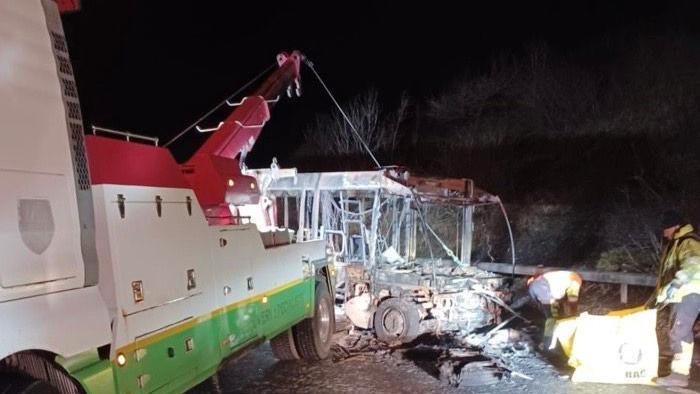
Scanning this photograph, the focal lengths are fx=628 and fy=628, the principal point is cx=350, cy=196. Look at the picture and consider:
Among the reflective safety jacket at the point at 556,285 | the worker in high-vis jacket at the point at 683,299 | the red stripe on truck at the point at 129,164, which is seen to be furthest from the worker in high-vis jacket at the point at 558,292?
the red stripe on truck at the point at 129,164

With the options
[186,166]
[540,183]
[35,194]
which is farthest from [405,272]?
[540,183]

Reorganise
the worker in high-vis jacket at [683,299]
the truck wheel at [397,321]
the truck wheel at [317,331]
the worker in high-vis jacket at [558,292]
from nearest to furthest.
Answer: the worker in high-vis jacket at [683,299], the truck wheel at [317,331], the worker in high-vis jacket at [558,292], the truck wheel at [397,321]

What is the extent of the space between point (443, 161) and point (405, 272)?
13045 millimetres

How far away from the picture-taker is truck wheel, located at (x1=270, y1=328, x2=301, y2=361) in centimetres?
750

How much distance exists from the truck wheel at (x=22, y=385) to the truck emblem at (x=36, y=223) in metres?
0.61

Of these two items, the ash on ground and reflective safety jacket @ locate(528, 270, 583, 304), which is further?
reflective safety jacket @ locate(528, 270, 583, 304)

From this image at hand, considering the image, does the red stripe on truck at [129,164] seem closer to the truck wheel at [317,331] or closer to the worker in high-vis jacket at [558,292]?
the truck wheel at [317,331]

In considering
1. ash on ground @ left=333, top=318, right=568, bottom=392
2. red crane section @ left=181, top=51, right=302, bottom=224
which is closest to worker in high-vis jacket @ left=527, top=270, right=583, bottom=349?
ash on ground @ left=333, top=318, right=568, bottom=392

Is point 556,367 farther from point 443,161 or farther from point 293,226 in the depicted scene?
point 443,161

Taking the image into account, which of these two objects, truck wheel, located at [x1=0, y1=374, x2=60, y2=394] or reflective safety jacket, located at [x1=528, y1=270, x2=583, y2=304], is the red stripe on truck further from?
reflective safety jacket, located at [x1=528, y1=270, x2=583, y2=304]

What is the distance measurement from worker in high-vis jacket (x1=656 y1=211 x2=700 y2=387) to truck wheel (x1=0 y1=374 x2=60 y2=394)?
18.6 ft

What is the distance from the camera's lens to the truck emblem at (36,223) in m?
3.02

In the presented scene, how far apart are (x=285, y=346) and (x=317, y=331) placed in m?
0.42

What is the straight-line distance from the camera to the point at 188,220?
15.3ft
